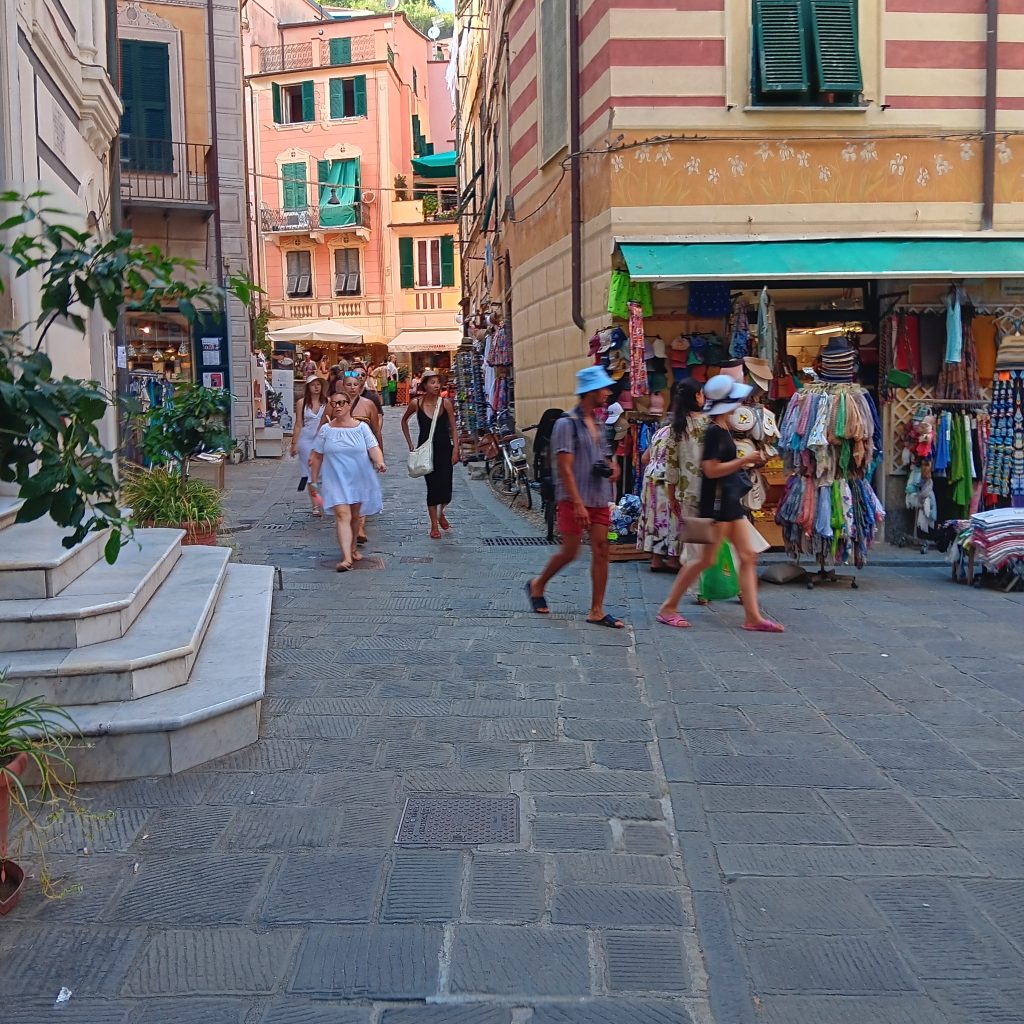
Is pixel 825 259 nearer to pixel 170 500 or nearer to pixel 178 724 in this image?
pixel 170 500

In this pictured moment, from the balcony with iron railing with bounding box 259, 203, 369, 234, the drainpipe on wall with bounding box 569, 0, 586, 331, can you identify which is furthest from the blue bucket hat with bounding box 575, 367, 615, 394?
the balcony with iron railing with bounding box 259, 203, 369, 234

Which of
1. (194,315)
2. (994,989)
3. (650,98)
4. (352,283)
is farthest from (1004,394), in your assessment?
(352,283)

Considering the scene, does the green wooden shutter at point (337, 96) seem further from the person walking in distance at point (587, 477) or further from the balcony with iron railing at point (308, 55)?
the person walking in distance at point (587, 477)

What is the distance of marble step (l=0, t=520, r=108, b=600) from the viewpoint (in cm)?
552

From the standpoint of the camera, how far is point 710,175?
1141 cm

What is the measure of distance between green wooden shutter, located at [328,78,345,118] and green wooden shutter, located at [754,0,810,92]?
1300 inches

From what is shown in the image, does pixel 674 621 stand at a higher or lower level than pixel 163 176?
lower

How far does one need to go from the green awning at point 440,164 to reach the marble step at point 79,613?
28.1 meters

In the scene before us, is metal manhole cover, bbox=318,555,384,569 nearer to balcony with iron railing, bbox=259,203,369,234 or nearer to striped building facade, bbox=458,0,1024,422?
striped building facade, bbox=458,0,1024,422

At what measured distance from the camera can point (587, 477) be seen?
7.67m

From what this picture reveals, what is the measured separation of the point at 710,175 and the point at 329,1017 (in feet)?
32.9

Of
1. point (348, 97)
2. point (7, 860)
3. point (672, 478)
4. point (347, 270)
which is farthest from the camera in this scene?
point (347, 270)

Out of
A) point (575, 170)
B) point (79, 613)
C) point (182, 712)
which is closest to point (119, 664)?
point (182, 712)

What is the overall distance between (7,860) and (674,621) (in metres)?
5.13
